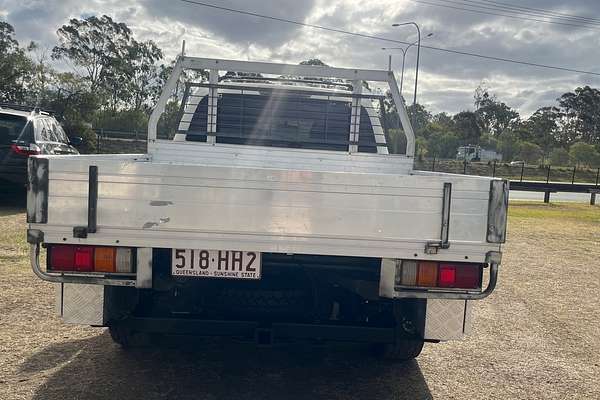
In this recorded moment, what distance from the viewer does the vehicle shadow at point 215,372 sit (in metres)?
3.24

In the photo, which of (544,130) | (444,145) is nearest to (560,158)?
(444,145)

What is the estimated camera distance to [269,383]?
3410mm

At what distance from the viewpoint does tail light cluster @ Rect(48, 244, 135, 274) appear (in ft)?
9.16

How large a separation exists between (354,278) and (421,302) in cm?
41

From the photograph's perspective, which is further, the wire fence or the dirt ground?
the wire fence

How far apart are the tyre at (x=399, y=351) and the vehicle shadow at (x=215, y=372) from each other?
7cm

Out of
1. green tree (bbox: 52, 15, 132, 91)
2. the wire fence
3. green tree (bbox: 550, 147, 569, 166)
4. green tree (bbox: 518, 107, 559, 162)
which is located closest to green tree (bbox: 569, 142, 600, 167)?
green tree (bbox: 550, 147, 569, 166)

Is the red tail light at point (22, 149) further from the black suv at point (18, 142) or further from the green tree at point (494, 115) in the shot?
the green tree at point (494, 115)

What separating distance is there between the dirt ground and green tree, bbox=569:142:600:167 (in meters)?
56.3

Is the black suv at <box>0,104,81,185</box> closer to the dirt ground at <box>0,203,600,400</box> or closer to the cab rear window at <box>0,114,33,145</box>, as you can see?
the cab rear window at <box>0,114,33,145</box>

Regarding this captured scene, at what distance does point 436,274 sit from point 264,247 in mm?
933

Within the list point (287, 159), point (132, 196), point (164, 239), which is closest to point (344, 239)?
point (164, 239)

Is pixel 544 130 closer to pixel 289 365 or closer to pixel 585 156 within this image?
pixel 585 156

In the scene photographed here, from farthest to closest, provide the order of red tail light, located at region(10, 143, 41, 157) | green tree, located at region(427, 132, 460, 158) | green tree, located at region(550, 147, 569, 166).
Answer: green tree, located at region(427, 132, 460, 158), green tree, located at region(550, 147, 569, 166), red tail light, located at region(10, 143, 41, 157)
